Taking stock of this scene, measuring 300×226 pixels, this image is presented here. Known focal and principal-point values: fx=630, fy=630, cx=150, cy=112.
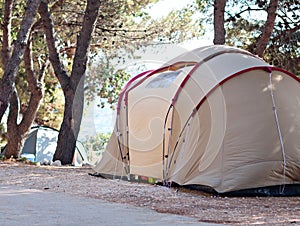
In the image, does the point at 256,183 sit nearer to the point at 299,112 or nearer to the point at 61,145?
the point at 299,112

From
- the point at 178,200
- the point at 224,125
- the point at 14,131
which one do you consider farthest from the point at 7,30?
the point at 178,200

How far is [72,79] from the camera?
1317cm

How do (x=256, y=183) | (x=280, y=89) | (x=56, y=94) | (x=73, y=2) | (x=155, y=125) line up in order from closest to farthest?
(x=256, y=183) → (x=280, y=89) → (x=155, y=125) → (x=73, y=2) → (x=56, y=94)

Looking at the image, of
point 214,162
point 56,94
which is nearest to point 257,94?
point 214,162

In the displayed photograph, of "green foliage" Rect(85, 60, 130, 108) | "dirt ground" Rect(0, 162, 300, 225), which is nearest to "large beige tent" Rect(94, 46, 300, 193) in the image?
"dirt ground" Rect(0, 162, 300, 225)

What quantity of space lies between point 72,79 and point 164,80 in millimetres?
4188

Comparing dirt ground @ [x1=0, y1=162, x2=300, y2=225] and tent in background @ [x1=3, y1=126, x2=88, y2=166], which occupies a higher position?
tent in background @ [x1=3, y1=126, x2=88, y2=166]

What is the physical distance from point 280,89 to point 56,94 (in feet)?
49.1

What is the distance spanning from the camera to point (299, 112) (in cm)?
834

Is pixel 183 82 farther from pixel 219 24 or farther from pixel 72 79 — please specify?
pixel 72 79

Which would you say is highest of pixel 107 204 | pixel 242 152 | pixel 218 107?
pixel 218 107

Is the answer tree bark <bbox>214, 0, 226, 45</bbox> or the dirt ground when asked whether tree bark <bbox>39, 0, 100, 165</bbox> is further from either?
the dirt ground

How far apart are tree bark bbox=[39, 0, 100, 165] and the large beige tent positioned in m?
A: 4.04

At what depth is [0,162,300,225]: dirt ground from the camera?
5.76 m
